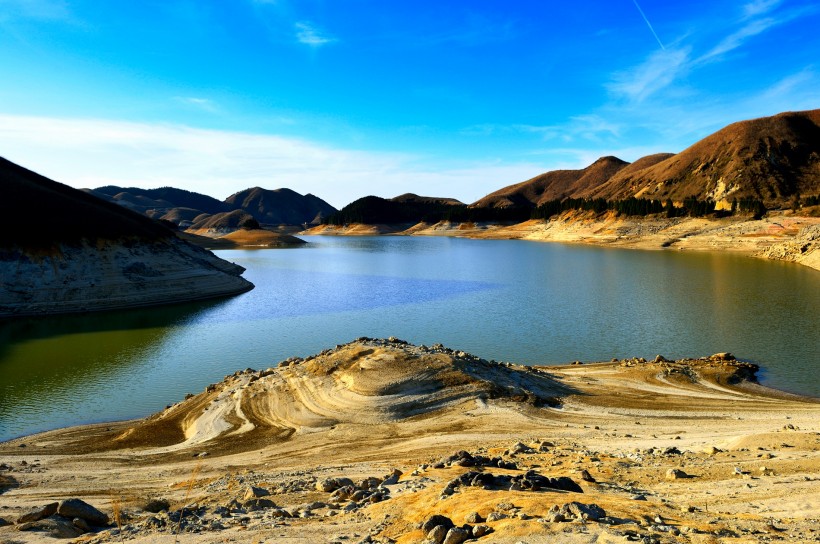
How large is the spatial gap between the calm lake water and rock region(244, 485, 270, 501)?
13.9 metres

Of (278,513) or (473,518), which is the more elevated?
(473,518)

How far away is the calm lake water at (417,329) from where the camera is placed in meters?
26.3

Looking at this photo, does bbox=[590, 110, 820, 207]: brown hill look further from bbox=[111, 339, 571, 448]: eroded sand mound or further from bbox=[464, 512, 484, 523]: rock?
bbox=[464, 512, 484, 523]: rock

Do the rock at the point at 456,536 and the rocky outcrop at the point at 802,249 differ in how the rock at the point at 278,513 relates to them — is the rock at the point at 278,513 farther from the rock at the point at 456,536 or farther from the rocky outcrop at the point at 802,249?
the rocky outcrop at the point at 802,249

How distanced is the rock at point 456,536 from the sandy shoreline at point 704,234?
7980 centimetres

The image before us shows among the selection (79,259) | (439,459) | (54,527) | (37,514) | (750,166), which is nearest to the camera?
(54,527)

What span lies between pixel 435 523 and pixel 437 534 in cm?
42

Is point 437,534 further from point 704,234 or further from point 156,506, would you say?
point 704,234

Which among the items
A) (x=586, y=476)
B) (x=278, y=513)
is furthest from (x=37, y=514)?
(x=586, y=476)

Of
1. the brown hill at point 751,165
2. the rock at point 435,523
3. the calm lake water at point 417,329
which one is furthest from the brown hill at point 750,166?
the rock at point 435,523

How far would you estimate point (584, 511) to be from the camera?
7.76m

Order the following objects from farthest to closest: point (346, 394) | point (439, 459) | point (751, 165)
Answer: point (751, 165) → point (346, 394) → point (439, 459)

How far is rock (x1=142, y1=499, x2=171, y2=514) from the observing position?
36.9ft

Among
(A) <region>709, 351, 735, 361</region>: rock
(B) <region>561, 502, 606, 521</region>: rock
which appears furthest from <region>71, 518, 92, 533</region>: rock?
(A) <region>709, 351, 735, 361</region>: rock
